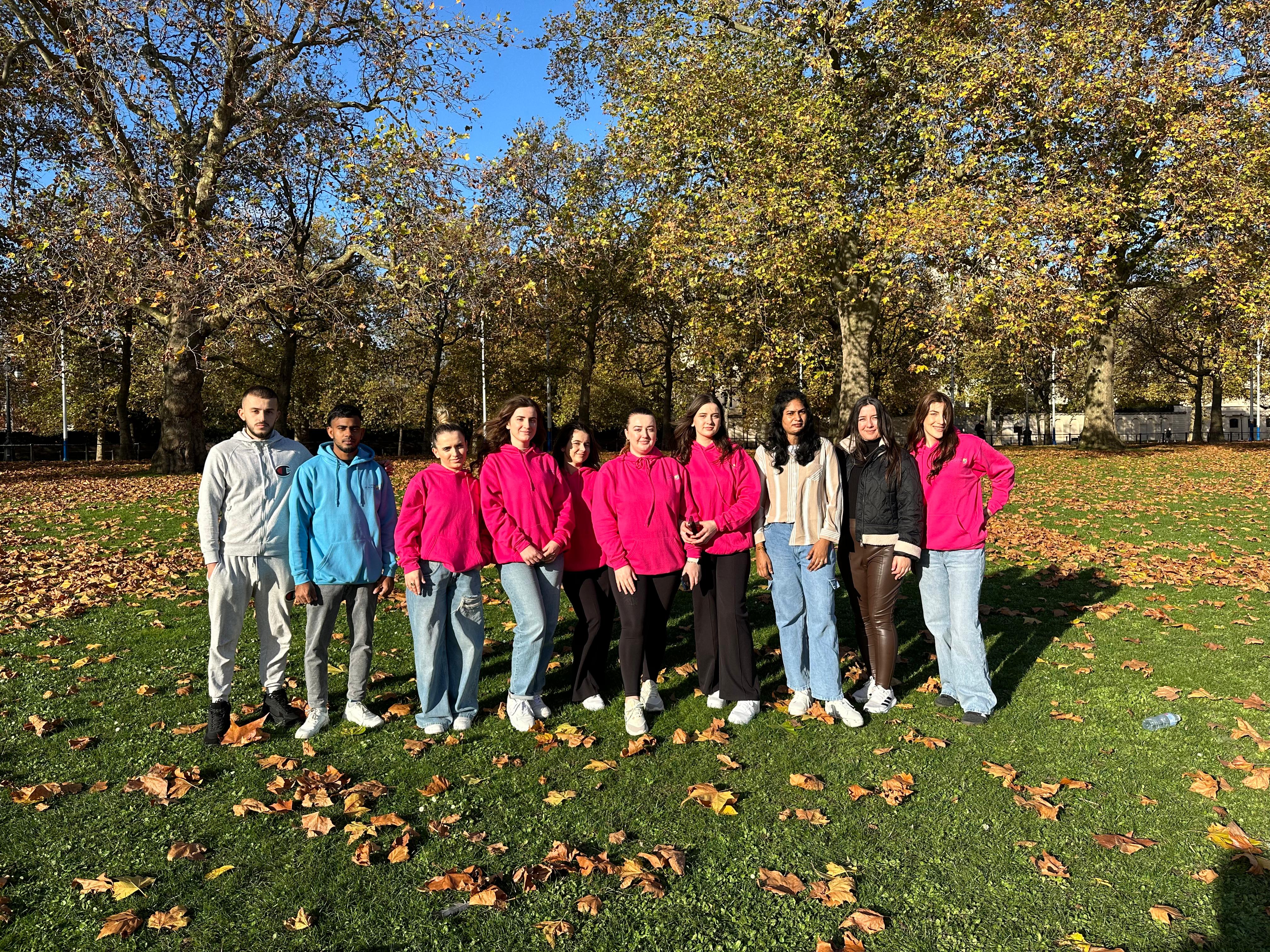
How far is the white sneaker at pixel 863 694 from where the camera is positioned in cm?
570

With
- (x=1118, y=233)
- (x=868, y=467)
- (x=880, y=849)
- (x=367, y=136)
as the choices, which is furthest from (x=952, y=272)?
(x=880, y=849)

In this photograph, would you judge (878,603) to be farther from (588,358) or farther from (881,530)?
(588,358)

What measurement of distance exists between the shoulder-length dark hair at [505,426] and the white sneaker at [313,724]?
202 centimetres

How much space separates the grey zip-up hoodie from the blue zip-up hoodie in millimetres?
110

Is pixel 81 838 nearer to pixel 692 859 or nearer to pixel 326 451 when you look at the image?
pixel 326 451

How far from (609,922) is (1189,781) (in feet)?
11.2

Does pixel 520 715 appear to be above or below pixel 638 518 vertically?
below

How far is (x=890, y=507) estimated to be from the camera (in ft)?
17.9

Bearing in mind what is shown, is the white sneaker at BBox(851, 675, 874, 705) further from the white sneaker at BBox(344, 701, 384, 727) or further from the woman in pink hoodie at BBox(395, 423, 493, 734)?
the white sneaker at BBox(344, 701, 384, 727)

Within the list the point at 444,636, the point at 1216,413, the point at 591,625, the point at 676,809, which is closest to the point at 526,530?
the point at 444,636

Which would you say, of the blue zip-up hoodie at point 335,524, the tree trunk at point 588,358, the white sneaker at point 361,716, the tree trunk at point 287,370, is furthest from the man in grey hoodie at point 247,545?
the tree trunk at point 588,358

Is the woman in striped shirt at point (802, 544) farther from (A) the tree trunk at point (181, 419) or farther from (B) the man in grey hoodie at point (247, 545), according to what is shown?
(A) the tree trunk at point (181, 419)

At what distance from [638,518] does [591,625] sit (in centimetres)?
94

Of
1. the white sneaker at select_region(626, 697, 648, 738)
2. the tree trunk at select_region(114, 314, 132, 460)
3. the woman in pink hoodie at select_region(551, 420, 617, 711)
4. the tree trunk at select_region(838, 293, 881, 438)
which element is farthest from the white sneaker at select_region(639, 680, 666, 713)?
the tree trunk at select_region(114, 314, 132, 460)
